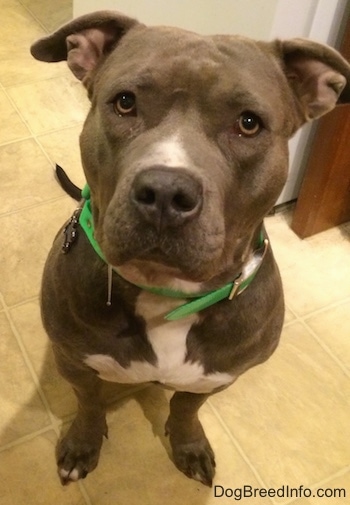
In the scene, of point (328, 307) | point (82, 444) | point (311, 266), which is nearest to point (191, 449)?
point (82, 444)

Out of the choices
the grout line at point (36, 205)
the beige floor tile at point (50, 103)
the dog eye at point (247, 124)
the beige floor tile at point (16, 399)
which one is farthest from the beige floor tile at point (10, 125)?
the dog eye at point (247, 124)

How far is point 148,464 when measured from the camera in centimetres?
178

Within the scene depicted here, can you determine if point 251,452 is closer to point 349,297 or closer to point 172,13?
point 349,297

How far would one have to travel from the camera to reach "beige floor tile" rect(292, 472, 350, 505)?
176 cm

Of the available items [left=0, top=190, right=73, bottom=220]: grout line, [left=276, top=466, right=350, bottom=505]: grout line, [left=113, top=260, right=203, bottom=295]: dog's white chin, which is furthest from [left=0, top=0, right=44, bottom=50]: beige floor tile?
[left=276, top=466, right=350, bottom=505]: grout line

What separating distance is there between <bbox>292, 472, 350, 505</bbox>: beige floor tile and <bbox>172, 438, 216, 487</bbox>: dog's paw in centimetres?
25

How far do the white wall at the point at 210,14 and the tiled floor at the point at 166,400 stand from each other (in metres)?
0.64

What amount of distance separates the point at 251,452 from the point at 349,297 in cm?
71

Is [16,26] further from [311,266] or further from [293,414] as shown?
[293,414]

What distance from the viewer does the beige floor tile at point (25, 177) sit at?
2.39 m

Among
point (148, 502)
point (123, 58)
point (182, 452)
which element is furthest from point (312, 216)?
point (123, 58)

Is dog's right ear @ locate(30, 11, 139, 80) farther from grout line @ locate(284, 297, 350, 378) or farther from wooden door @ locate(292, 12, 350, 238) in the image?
grout line @ locate(284, 297, 350, 378)

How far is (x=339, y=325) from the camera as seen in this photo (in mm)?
2170

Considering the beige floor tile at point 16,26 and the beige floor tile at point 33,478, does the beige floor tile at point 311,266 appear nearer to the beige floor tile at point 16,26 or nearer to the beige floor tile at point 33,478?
the beige floor tile at point 33,478
